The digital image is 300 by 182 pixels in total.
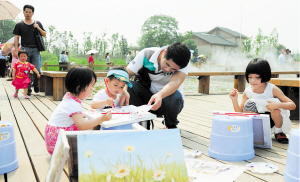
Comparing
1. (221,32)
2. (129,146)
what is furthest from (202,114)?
(221,32)

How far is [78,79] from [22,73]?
3580 millimetres

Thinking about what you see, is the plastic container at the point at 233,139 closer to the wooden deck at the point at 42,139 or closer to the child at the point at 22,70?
the wooden deck at the point at 42,139

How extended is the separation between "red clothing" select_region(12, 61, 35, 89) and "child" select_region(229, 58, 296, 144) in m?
3.87

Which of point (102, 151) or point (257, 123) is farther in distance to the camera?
point (257, 123)

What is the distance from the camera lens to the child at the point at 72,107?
5.96ft

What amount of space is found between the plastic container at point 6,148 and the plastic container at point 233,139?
1.40m

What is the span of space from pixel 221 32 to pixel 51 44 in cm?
4260

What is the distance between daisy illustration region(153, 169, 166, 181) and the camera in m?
1.24

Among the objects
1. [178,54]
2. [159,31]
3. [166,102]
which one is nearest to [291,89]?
[166,102]

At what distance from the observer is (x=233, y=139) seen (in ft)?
6.45

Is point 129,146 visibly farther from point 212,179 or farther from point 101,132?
point 212,179

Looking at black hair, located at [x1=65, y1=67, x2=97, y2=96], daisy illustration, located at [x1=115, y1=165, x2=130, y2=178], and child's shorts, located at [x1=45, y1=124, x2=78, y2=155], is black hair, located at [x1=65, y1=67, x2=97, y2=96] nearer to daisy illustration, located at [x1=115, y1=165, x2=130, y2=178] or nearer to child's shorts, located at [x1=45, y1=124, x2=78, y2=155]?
child's shorts, located at [x1=45, y1=124, x2=78, y2=155]

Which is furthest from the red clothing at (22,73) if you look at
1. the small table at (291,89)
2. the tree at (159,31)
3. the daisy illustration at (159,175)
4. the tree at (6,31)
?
the tree at (159,31)

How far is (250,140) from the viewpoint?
2023 mm
